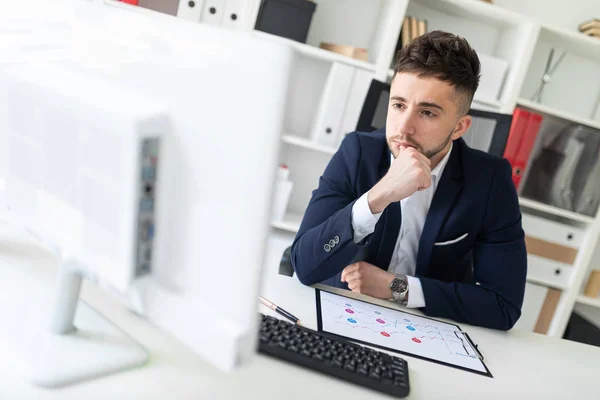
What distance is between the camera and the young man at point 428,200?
116 centimetres

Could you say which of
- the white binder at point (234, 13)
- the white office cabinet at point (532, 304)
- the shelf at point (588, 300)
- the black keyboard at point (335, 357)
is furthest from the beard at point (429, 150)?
the shelf at point (588, 300)

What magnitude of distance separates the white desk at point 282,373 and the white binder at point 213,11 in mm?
1542

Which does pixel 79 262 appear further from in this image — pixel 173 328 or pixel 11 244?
pixel 11 244

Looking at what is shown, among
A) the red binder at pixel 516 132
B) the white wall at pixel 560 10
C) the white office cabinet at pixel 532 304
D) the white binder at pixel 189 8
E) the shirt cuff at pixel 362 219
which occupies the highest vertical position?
the white wall at pixel 560 10

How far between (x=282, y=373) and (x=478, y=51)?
2474mm

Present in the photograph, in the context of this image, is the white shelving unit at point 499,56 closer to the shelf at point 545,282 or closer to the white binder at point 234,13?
the shelf at point 545,282

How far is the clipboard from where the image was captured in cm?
86

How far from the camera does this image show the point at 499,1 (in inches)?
102

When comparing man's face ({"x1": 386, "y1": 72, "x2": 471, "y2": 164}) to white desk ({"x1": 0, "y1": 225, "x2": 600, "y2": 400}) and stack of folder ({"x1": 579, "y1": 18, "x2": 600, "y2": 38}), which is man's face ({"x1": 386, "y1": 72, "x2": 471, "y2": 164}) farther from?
stack of folder ({"x1": 579, "y1": 18, "x2": 600, "y2": 38})

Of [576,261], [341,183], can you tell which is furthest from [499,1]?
[341,183]

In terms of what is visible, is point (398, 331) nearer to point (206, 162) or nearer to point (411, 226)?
point (411, 226)

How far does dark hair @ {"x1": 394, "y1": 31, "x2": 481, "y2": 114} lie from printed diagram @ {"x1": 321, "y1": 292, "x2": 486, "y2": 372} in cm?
69

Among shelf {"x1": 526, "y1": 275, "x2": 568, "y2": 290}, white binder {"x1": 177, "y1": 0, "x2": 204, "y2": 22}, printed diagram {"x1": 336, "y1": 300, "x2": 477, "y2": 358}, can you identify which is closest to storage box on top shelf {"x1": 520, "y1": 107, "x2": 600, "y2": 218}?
shelf {"x1": 526, "y1": 275, "x2": 568, "y2": 290}

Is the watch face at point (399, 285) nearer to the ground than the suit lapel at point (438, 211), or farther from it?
nearer to the ground
